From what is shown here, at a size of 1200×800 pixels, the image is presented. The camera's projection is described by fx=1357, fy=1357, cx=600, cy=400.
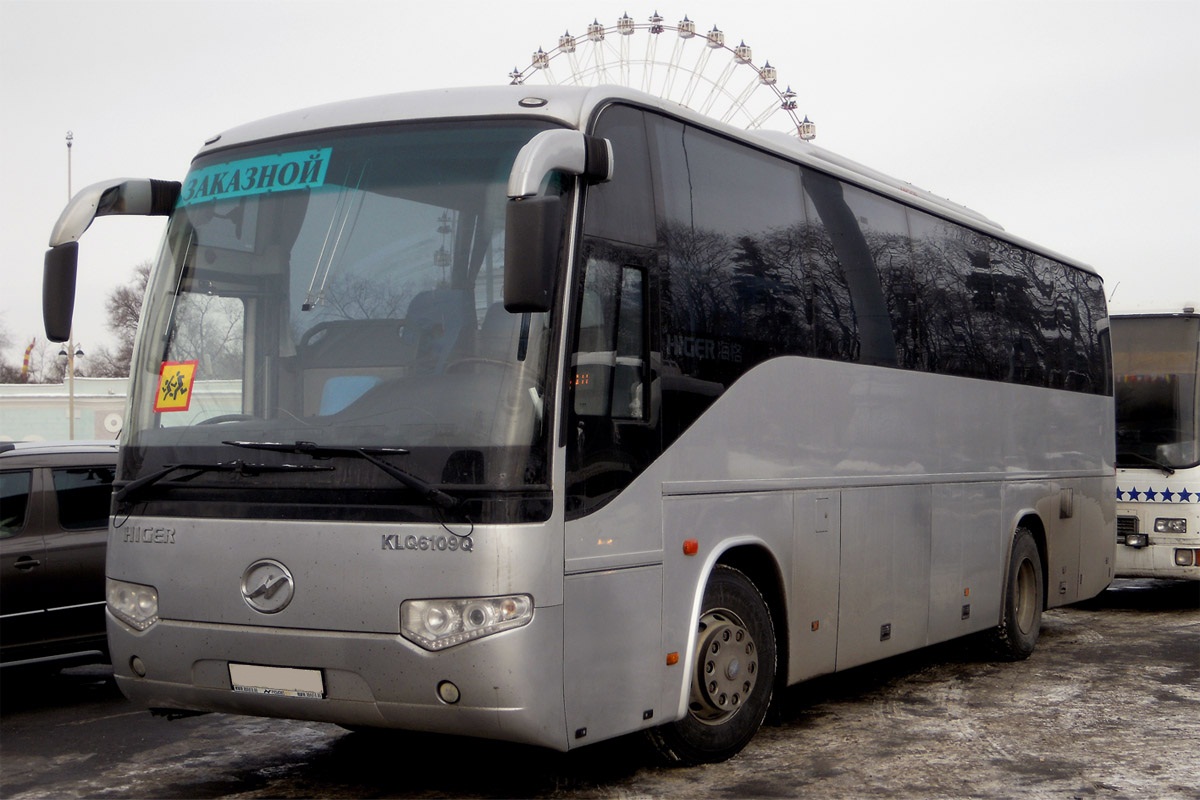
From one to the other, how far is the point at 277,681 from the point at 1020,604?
7.43m

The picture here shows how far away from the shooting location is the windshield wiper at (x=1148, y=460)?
15.2m

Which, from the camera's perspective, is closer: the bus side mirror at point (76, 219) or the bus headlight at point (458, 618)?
the bus headlight at point (458, 618)

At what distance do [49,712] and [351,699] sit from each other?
165 inches

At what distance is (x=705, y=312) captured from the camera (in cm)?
698

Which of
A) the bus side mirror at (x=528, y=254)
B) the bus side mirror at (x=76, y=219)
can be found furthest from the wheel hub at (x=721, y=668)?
the bus side mirror at (x=76, y=219)

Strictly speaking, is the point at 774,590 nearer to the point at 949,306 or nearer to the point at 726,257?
the point at 726,257

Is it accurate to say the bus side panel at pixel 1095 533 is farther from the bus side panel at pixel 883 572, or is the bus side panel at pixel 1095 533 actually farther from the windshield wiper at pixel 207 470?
the windshield wiper at pixel 207 470

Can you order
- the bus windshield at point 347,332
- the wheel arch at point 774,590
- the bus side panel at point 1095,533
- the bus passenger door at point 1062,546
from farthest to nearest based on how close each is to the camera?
the bus side panel at point 1095,533, the bus passenger door at point 1062,546, the wheel arch at point 774,590, the bus windshield at point 347,332

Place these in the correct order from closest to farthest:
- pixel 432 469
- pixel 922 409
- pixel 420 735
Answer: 1. pixel 432 469
2. pixel 420 735
3. pixel 922 409

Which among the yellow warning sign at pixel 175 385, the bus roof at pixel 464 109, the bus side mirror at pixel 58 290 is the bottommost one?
the yellow warning sign at pixel 175 385

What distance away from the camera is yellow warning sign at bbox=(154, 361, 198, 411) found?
20.3 ft

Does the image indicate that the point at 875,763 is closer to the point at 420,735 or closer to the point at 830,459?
the point at 830,459

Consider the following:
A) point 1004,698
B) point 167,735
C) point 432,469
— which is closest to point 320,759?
point 167,735

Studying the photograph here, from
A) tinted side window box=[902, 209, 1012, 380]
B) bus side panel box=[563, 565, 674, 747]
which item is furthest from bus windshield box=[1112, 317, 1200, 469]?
bus side panel box=[563, 565, 674, 747]
